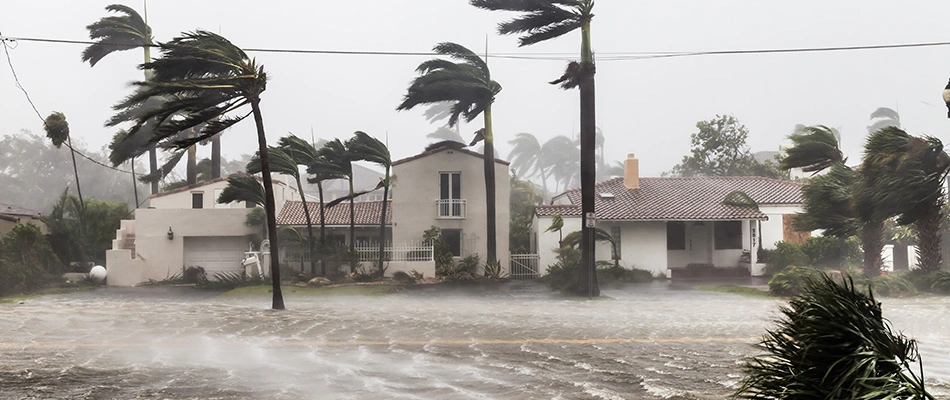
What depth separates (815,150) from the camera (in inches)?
1148

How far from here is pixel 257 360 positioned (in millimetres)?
13781

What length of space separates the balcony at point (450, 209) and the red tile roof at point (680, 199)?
3.41 m

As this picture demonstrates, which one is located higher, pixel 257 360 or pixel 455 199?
pixel 455 199

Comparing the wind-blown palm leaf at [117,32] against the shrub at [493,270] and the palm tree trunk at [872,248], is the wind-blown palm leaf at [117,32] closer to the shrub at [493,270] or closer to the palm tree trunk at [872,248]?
the shrub at [493,270]

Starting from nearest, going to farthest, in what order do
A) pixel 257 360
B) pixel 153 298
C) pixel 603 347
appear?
pixel 257 360, pixel 603 347, pixel 153 298

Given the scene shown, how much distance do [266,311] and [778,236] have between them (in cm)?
2263

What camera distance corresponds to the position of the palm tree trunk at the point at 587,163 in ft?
90.8

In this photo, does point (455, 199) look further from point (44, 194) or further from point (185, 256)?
point (44, 194)

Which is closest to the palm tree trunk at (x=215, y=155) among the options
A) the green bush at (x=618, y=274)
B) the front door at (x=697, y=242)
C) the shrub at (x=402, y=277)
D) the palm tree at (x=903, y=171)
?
the shrub at (x=402, y=277)

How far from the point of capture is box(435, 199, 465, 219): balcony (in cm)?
3634

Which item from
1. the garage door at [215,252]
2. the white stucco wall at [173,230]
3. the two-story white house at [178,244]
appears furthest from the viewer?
the garage door at [215,252]

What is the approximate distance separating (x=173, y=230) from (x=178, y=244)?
2.05 ft

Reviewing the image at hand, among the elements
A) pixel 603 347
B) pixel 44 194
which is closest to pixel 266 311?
pixel 603 347

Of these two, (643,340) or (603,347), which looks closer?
(603,347)
